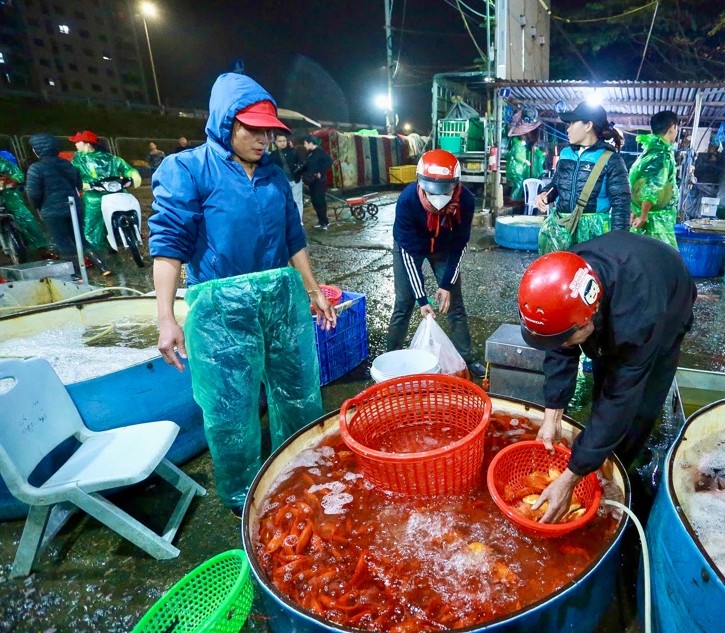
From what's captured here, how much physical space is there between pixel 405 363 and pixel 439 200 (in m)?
1.32

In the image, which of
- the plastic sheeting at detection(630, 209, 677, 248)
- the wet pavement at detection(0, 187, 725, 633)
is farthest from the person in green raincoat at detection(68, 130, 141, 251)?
the plastic sheeting at detection(630, 209, 677, 248)

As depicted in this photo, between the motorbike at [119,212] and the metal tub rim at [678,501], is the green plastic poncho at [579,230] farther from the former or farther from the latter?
the motorbike at [119,212]

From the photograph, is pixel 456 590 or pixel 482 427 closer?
pixel 456 590

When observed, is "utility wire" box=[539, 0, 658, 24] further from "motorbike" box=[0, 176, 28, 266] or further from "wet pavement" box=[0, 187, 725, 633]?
"motorbike" box=[0, 176, 28, 266]

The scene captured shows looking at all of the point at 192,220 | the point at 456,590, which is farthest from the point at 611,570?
the point at 192,220

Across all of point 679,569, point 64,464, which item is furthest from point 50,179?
point 679,569

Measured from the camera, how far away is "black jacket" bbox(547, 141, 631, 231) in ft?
12.4

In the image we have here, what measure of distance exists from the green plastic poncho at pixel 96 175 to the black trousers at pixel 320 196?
445 cm

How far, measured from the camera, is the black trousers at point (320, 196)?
36.9 feet

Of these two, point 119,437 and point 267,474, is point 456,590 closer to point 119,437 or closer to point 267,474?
point 267,474

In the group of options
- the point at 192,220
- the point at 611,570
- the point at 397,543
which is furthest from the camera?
the point at 192,220

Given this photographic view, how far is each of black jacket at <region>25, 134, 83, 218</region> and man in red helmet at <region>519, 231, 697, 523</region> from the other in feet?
26.2

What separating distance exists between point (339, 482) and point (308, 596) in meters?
0.70

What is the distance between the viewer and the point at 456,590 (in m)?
1.89
